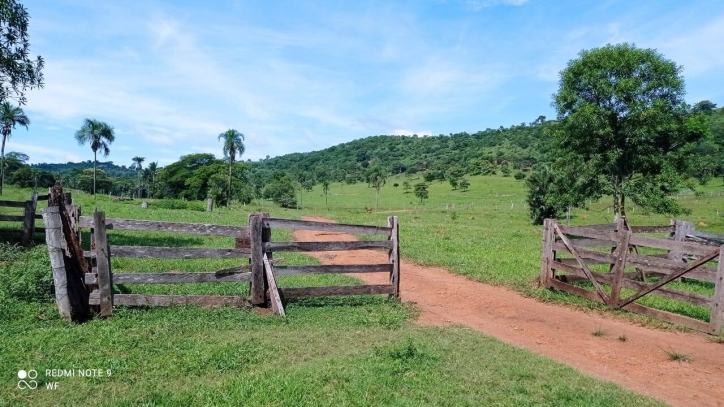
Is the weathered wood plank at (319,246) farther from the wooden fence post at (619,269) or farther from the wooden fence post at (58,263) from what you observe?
the wooden fence post at (619,269)

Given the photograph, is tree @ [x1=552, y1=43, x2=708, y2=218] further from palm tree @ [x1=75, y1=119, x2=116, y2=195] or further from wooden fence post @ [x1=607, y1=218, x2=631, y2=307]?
palm tree @ [x1=75, y1=119, x2=116, y2=195]

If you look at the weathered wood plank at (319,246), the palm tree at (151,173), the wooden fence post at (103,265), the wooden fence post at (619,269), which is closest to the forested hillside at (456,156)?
the palm tree at (151,173)

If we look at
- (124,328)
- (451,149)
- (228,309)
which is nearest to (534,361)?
(228,309)

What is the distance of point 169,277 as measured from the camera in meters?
8.71

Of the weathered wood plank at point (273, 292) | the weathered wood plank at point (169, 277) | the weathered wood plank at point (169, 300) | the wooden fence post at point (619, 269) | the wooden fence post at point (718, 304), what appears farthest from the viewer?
the wooden fence post at point (619, 269)

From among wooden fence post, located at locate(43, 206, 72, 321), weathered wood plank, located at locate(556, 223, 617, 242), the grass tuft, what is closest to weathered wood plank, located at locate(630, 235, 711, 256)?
weathered wood plank, located at locate(556, 223, 617, 242)

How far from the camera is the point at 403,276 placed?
1455 cm

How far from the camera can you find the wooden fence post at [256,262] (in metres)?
9.16

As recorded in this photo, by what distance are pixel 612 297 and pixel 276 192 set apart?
74.4m

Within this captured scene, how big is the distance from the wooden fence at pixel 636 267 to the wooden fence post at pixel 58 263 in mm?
11577

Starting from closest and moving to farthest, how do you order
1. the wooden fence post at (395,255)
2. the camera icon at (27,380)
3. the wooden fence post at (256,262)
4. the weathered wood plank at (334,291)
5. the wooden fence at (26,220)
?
the camera icon at (27,380) < the wooden fence post at (256,262) < the weathered wood plank at (334,291) < the wooden fence post at (395,255) < the wooden fence at (26,220)

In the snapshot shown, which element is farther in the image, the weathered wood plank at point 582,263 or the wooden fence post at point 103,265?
the weathered wood plank at point 582,263

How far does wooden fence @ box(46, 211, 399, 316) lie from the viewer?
822 cm

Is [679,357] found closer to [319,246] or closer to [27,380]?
[319,246]
